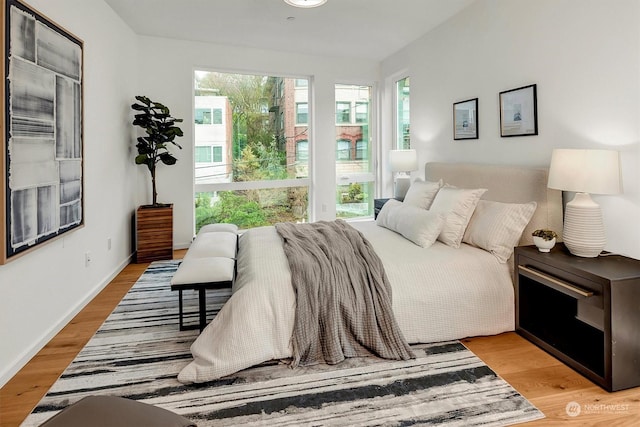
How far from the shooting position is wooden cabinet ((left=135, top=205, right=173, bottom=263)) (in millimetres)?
4430

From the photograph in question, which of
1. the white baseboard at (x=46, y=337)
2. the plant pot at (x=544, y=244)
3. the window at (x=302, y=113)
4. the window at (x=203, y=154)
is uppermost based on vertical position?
the window at (x=302, y=113)

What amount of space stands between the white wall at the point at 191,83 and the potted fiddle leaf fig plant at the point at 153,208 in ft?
1.57

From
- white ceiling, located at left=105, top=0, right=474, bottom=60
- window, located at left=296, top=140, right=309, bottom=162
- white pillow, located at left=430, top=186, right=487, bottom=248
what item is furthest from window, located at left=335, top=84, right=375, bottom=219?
white pillow, located at left=430, top=186, right=487, bottom=248

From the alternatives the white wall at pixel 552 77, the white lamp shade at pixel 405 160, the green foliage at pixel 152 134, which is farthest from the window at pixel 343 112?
the green foliage at pixel 152 134

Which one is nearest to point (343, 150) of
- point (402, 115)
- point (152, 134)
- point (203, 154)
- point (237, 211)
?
point (402, 115)

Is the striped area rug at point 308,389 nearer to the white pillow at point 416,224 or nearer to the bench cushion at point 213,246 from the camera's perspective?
the bench cushion at point 213,246

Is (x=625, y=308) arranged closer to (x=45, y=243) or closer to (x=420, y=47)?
(x=45, y=243)

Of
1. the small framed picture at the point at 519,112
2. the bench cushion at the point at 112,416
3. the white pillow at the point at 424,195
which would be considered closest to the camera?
the bench cushion at the point at 112,416

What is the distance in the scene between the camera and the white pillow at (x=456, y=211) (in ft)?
9.62

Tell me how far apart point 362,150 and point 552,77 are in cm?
338

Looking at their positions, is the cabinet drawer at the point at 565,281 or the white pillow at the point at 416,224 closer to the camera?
the cabinet drawer at the point at 565,281

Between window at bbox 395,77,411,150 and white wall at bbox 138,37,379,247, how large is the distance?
0.64 metres

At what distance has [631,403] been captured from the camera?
6.14ft

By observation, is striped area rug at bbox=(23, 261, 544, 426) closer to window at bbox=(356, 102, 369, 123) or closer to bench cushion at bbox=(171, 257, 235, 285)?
bench cushion at bbox=(171, 257, 235, 285)
